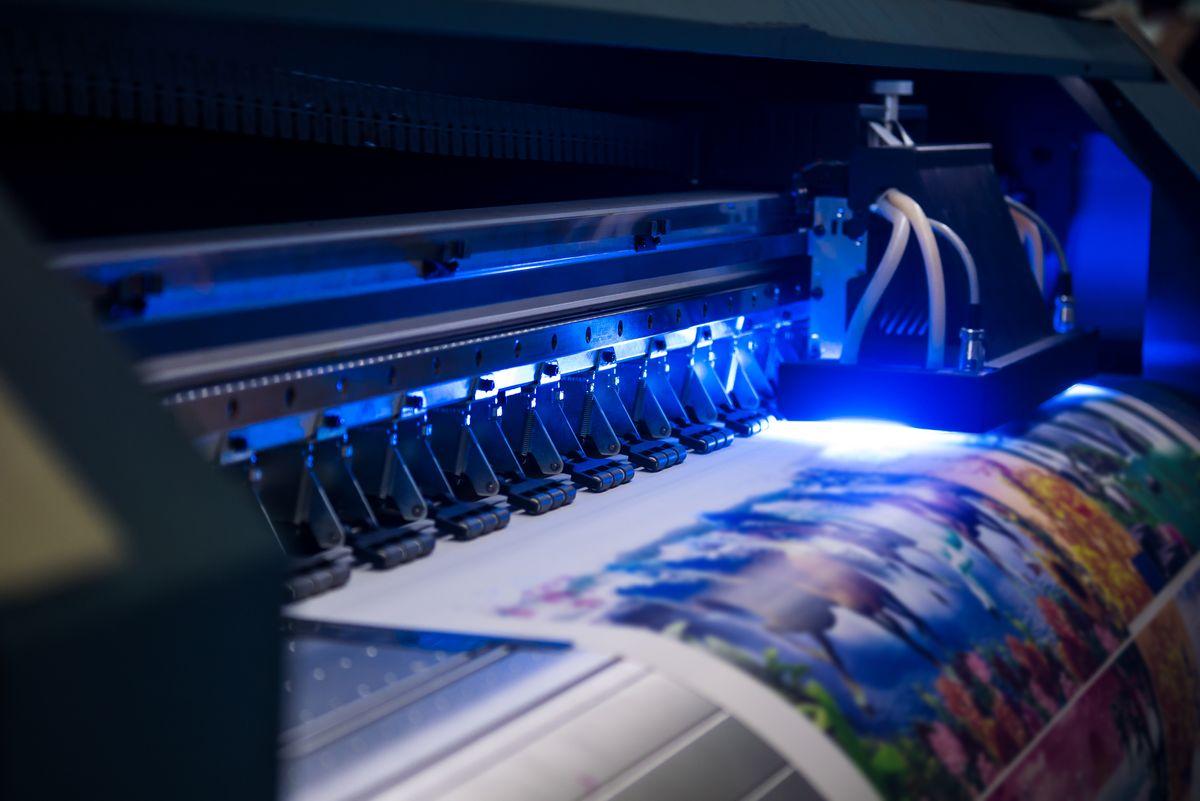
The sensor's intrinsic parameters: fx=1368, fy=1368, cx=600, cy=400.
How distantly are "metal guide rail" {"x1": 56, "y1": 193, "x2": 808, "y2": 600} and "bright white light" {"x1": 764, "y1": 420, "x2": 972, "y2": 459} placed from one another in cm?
8

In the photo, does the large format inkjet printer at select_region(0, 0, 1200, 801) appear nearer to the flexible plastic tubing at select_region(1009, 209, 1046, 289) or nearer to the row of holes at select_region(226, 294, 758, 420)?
the row of holes at select_region(226, 294, 758, 420)

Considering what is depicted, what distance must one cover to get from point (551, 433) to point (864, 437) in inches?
19.6

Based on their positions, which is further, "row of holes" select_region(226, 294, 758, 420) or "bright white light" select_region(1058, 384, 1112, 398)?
"bright white light" select_region(1058, 384, 1112, 398)

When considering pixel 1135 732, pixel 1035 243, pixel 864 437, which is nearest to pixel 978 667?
pixel 1135 732

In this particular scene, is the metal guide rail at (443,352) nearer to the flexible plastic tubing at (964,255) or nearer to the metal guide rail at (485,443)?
the metal guide rail at (485,443)

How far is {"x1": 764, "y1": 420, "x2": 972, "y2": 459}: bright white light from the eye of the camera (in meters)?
1.89

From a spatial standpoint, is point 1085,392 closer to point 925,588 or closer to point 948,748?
point 925,588

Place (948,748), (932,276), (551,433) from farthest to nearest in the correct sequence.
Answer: (932,276)
(551,433)
(948,748)

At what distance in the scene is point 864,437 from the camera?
1.96 metres

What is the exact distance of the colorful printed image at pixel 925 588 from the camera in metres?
1.21

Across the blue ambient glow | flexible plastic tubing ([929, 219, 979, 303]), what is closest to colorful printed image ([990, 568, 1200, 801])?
the blue ambient glow

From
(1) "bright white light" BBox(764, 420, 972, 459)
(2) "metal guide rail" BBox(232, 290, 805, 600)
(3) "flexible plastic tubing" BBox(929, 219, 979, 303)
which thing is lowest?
(1) "bright white light" BBox(764, 420, 972, 459)

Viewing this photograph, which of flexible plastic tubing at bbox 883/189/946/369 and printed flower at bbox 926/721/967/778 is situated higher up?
flexible plastic tubing at bbox 883/189/946/369

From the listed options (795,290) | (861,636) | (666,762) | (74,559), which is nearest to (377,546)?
(666,762)
